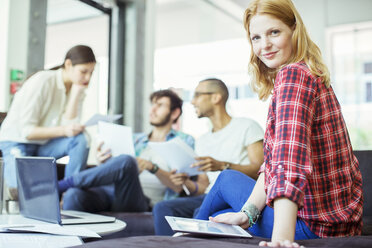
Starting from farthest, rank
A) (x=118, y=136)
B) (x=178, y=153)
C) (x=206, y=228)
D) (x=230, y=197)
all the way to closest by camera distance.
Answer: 1. (x=118, y=136)
2. (x=178, y=153)
3. (x=230, y=197)
4. (x=206, y=228)

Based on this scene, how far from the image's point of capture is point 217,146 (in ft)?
7.95

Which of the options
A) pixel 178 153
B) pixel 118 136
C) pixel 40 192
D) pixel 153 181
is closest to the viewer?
pixel 40 192

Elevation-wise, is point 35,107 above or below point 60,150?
above

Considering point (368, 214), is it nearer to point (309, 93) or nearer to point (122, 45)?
point (309, 93)

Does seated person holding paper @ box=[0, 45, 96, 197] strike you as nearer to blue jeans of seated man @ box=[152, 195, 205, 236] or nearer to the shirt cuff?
blue jeans of seated man @ box=[152, 195, 205, 236]

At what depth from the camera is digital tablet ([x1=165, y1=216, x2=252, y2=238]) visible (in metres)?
0.95

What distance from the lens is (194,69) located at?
5.01 meters

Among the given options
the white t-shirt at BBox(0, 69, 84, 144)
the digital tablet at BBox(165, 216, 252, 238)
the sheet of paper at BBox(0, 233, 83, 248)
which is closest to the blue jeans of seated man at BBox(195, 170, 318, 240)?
the digital tablet at BBox(165, 216, 252, 238)

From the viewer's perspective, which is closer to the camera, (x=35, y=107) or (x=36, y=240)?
(x=36, y=240)

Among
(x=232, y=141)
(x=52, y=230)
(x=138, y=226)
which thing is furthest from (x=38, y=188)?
(x=232, y=141)

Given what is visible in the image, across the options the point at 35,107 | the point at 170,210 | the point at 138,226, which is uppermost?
the point at 35,107

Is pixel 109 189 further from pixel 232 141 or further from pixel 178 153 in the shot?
pixel 232 141

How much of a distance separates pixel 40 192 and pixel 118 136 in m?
1.05

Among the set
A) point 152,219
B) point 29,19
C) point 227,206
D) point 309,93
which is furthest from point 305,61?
point 29,19
